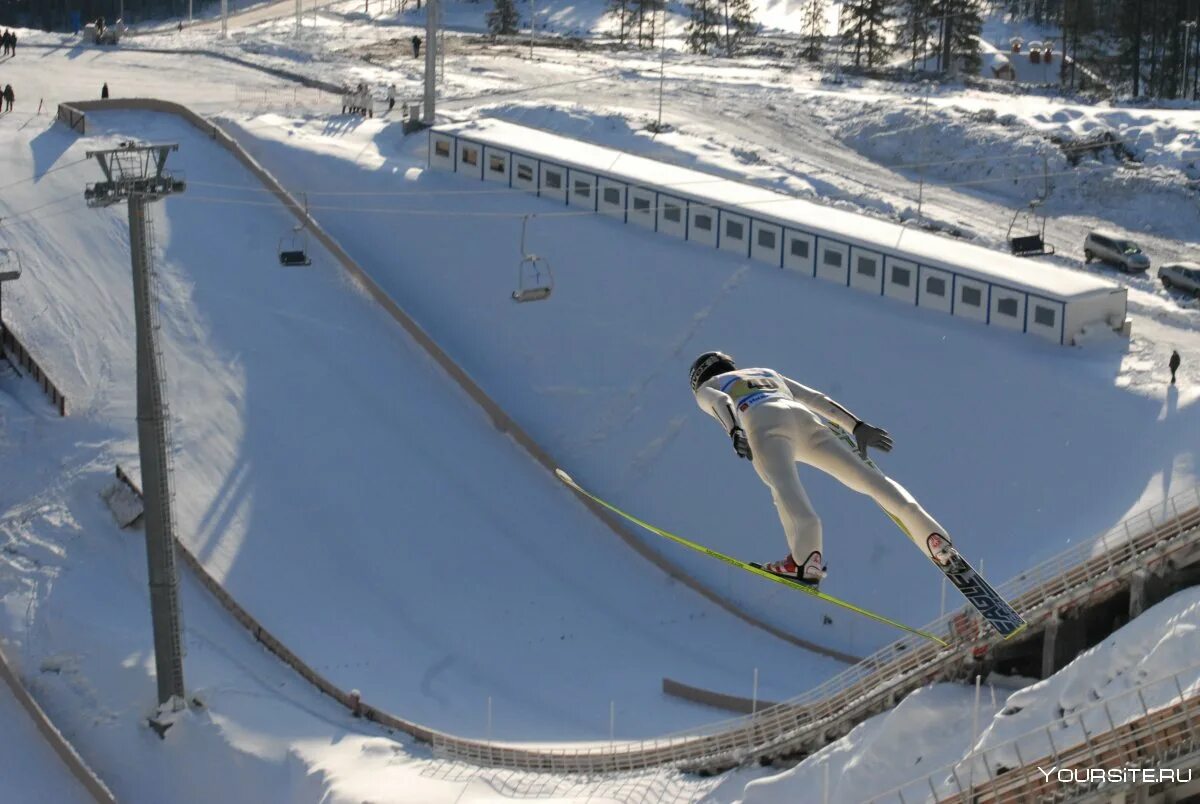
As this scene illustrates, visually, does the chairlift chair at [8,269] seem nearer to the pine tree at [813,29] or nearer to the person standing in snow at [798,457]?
the person standing in snow at [798,457]

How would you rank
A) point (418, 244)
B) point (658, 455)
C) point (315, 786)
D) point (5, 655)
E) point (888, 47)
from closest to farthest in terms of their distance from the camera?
1. point (315, 786)
2. point (5, 655)
3. point (658, 455)
4. point (418, 244)
5. point (888, 47)

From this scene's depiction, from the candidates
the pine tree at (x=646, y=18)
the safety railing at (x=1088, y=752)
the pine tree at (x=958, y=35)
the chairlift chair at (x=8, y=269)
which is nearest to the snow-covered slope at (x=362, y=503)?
the chairlift chair at (x=8, y=269)

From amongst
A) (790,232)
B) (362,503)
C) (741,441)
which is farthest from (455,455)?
(741,441)

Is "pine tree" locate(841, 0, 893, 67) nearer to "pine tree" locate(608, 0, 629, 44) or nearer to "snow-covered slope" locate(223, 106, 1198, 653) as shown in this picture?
"pine tree" locate(608, 0, 629, 44)

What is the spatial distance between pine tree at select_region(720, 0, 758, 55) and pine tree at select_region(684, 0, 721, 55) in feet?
1.92

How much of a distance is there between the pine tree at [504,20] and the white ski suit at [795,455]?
71180 millimetres

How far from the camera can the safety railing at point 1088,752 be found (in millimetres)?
22672

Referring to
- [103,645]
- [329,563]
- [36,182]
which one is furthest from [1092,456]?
[36,182]

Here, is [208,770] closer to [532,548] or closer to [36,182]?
[532,548]

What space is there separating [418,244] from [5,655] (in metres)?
17.3

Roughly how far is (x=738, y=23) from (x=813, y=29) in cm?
433

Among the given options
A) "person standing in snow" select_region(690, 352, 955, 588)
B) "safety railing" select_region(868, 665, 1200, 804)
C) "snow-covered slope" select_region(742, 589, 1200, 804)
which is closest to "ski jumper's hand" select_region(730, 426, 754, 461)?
"person standing in snow" select_region(690, 352, 955, 588)

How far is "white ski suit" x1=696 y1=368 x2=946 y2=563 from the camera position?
1711 centimetres

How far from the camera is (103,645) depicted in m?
35.9
